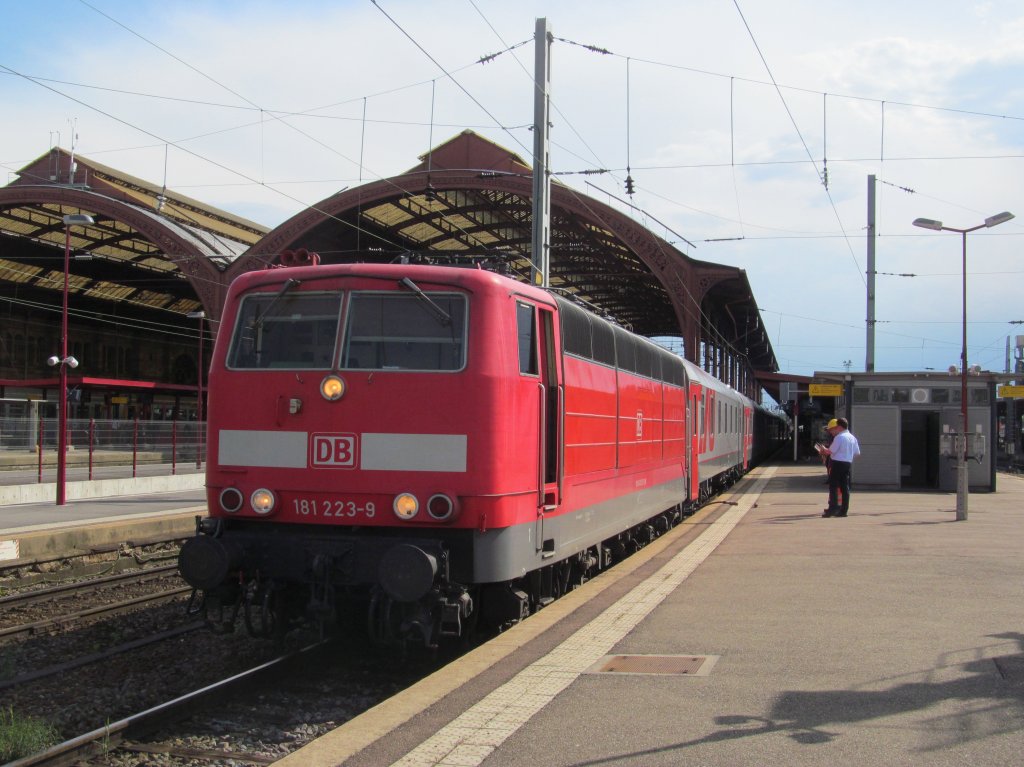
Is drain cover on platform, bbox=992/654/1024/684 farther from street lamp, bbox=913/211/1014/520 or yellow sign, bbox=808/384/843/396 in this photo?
yellow sign, bbox=808/384/843/396

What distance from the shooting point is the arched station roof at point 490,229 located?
3478cm

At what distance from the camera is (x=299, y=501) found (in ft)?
24.8

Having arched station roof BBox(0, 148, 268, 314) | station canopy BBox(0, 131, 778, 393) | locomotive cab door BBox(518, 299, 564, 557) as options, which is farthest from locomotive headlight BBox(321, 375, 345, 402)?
arched station roof BBox(0, 148, 268, 314)

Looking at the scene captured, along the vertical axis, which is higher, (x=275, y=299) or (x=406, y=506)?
(x=275, y=299)

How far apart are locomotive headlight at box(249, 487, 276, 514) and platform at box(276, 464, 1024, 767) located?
1932 mm

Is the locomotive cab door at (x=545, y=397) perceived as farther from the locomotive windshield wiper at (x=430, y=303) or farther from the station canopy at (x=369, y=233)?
the station canopy at (x=369, y=233)

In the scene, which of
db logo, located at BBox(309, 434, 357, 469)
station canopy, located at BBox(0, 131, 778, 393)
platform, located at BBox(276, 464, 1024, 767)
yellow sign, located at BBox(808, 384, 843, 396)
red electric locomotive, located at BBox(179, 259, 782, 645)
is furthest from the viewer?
station canopy, located at BBox(0, 131, 778, 393)

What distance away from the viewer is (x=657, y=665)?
6.75m

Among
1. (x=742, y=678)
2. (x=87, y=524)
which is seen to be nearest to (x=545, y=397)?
(x=742, y=678)

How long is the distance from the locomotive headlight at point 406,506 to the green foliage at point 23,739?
2.58 metres

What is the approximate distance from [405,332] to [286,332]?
1002mm

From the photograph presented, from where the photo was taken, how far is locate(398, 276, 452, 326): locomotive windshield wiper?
752 cm

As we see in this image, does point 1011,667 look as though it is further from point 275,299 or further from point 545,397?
point 275,299

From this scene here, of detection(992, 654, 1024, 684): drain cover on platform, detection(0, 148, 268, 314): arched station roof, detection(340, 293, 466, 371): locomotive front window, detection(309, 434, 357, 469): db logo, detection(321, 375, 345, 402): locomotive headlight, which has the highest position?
detection(0, 148, 268, 314): arched station roof
